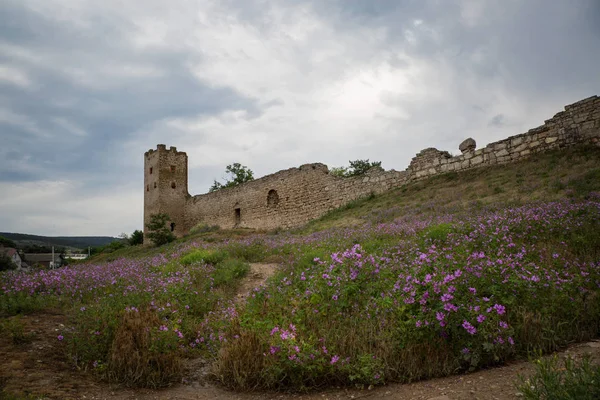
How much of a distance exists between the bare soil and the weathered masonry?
12.6m

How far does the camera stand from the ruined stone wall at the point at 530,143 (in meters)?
12.9

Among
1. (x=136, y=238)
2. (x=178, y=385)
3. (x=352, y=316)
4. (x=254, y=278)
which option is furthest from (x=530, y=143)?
(x=136, y=238)

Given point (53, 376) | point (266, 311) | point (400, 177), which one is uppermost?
point (400, 177)

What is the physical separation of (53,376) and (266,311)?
2108mm

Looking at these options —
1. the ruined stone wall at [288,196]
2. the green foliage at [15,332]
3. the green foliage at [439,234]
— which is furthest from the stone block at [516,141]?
the green foliage at [15,332]

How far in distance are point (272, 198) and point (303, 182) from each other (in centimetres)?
375

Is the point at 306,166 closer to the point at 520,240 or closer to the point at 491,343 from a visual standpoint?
the point at 520,240

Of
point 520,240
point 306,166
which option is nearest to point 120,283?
point 520,240

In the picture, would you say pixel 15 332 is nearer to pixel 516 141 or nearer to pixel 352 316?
pixel 352 316

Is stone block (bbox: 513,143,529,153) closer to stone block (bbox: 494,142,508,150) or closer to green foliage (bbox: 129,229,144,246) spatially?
stone block (bbox: 494,142,508,150)

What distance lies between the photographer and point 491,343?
3414mm

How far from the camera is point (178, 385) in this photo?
368 centimetres

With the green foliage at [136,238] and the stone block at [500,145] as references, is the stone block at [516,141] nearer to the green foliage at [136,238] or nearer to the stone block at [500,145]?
the stone block at [500,145]

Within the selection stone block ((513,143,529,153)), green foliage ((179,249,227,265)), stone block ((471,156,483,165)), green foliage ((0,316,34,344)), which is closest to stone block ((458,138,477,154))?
stone block ((471,156,483,165))
